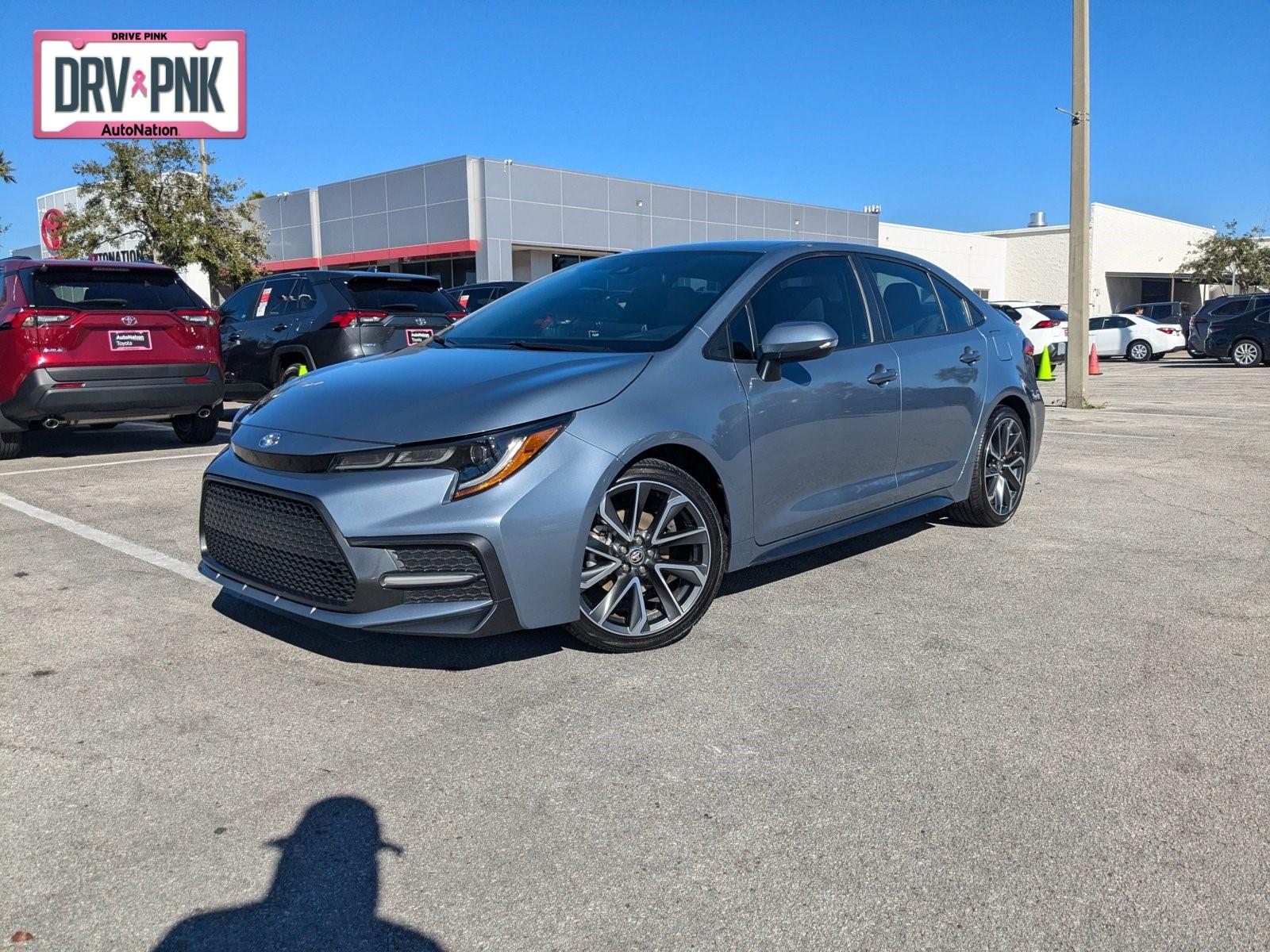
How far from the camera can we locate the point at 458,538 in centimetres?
352

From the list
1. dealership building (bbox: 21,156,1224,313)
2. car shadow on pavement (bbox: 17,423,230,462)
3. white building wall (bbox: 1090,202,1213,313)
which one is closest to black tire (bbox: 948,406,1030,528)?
car shadow on pavement (bbox: 17,423,230,462)

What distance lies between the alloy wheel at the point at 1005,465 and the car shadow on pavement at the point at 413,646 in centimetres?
303

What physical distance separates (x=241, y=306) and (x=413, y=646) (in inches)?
331

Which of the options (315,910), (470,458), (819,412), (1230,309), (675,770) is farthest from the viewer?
(1230,309)

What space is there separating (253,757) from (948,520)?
4512 millimetres

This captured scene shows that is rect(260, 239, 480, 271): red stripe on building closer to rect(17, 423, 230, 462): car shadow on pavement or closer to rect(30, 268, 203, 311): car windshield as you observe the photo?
rect(17, 423, 230, 462): car shadow on pavement

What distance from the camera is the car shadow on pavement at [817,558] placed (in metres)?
5.13

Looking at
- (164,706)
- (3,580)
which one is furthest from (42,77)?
(164,706)

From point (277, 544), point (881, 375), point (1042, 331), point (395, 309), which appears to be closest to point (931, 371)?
point (881, 375)

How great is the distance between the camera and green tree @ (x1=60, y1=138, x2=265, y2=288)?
24422 millimetres

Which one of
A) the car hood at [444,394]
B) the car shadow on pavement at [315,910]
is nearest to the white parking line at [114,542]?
the car hood at [444,394]

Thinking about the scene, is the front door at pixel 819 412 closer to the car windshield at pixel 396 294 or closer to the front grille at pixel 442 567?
the front grille at pixel 442 567

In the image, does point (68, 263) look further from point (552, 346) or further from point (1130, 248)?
point (1130, 248)

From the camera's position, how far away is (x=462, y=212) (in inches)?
1329
